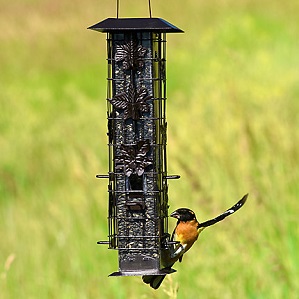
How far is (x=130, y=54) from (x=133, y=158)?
17.9 inches

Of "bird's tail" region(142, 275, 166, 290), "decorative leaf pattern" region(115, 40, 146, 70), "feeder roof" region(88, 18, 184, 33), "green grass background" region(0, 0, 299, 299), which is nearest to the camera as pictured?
"feeder roof" region(88, 18, 184, 33)

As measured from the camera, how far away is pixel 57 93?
659 inches

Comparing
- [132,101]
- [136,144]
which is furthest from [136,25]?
[136,144]

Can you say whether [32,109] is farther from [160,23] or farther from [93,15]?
[160,23]

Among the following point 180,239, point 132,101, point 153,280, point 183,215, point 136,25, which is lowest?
point 153,280

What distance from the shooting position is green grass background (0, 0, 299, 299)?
24.2ft

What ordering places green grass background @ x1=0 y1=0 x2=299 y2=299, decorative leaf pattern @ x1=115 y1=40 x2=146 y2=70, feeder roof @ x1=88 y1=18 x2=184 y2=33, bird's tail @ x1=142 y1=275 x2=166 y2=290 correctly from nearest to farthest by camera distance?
feeder roof @ x1=88 y1=18 x2=184 y2=33
decorative leaf pattern @ x1=115 y1=40 x2=146 y2=70
bird's tail @ x1=142 y1=275 x2=166 y2=290
green grass background @ x1=0 y1=0 x2=299 y2=299

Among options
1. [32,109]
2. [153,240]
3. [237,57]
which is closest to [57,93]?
[32,109]

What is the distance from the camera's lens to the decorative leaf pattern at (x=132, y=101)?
491 centimetres

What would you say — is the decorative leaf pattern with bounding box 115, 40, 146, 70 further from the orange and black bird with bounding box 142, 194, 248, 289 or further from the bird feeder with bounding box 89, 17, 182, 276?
the orange and black bird with bounding box 142, 194, 248, 289

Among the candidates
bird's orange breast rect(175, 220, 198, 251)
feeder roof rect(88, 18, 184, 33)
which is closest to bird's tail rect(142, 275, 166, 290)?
bird's orange breast rect(175, 220, 198, 251)

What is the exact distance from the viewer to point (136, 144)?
4961 mm

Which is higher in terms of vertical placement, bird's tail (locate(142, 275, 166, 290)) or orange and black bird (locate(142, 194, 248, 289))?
orange and black bird (locate(142, 194, 248, 289))

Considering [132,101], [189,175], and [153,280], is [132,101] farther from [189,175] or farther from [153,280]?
[189,175]
